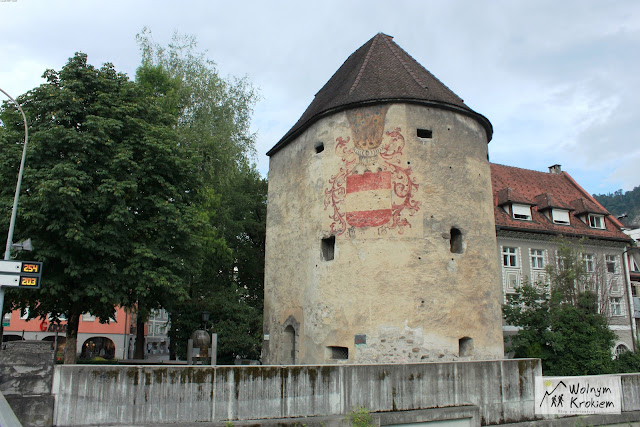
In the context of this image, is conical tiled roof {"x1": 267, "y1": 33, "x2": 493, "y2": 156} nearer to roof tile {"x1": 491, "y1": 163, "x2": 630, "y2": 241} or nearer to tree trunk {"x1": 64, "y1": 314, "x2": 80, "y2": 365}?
tree trunk {"x1": 64, "y1": 314, "x2": 80, "y2": 365}

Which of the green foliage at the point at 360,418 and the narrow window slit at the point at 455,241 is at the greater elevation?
the narrow window slit at the point at 455,241

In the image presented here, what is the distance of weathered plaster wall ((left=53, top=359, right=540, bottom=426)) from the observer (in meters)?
8.09

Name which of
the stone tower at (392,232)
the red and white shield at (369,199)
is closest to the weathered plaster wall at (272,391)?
the stone tower at (392,232)

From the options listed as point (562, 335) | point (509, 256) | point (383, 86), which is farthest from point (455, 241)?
point (509, 256)

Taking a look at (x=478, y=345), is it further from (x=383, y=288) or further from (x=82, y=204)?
(x=82, y=204)

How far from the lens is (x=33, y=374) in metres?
7.77

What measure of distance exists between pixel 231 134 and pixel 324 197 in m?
10.6

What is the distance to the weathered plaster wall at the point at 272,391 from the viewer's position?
8.09m

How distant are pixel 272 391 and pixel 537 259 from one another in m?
22.2

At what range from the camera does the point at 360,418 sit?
9461 millimetres

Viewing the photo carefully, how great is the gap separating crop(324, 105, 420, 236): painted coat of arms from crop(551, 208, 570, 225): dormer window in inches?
710

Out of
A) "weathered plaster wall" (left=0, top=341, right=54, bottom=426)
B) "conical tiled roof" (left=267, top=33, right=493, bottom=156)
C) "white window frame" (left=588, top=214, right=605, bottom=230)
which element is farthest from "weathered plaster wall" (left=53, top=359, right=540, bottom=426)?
"white window frame" (left=588, top=214, right=605, bottom=230)

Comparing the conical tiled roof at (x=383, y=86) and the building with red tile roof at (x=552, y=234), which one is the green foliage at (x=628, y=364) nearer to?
the building with red tile roof at (x=552, y=234)

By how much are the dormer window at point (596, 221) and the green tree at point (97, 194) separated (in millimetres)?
25512
